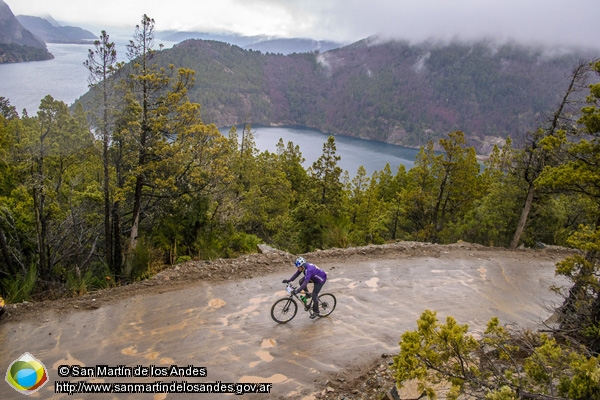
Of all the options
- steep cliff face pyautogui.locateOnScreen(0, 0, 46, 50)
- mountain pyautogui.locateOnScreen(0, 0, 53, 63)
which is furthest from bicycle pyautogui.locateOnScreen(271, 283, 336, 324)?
steep cliff face pyautogui.locateOnScreen(0, 0, 46, 50)

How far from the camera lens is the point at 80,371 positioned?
6.66 m

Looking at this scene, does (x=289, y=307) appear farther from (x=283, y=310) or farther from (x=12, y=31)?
(x=12, y=31)

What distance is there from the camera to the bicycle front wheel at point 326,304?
29.5 ft

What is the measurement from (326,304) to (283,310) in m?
1.12

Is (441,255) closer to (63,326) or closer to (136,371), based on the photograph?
(136,371)

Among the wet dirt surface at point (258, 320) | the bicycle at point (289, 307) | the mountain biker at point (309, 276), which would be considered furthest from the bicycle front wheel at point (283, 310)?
the mountain biker at point (309, 276)

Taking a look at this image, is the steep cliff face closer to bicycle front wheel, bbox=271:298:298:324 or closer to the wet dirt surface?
the wet dirt surface

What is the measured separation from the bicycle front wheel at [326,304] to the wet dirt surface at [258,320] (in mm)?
185

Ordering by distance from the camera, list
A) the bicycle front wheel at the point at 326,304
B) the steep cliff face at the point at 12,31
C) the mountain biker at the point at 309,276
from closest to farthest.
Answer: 1. the mountain biker at the point at 309,276
2. the bicycle front wheel at the point at 326,304
3. the steep cliff face at the point at 12,31

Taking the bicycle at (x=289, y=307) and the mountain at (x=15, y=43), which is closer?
the bicycle at (x=289, y=307)

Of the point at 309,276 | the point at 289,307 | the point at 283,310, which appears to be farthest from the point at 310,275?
the point at 283,310

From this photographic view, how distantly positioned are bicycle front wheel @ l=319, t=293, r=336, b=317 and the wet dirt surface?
7.3 inches

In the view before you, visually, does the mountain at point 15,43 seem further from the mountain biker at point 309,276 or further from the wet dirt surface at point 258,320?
the mountain biker at point 309,276

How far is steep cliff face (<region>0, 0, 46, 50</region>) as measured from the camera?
173 m
